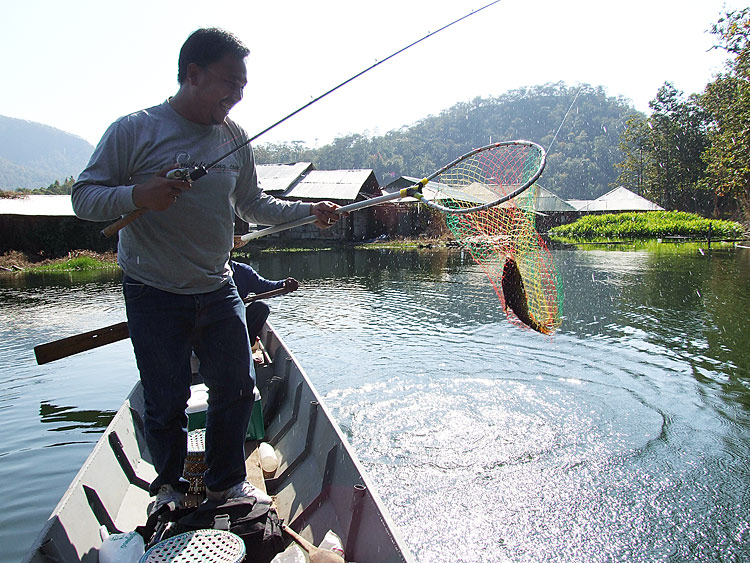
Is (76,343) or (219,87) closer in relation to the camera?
(219,87)

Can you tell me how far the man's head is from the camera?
237 centimetres

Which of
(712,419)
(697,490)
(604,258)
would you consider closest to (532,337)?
(712,419)

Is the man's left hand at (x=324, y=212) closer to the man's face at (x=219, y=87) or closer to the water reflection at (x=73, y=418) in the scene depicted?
the man's face at (x=219, y=87)

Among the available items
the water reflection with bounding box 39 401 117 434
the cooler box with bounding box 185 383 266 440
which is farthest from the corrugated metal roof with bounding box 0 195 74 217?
the cooler box with bounding box 185 383 266 440

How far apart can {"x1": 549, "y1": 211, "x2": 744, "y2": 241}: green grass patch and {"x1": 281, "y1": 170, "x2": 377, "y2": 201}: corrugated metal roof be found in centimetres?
1479

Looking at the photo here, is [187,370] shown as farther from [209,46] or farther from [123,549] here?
[209,46]

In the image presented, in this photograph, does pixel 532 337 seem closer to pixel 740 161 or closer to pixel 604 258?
pixel 604 258

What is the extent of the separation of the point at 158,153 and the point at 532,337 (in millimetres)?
8834

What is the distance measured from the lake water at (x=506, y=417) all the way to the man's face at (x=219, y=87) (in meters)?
3.52

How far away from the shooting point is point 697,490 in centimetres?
495

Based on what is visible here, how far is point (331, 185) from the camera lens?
3438 centimetres

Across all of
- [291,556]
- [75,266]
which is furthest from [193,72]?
[75,266]

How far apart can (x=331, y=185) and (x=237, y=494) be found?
107 ft

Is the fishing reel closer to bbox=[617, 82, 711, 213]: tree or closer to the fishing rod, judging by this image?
the fishing rod
